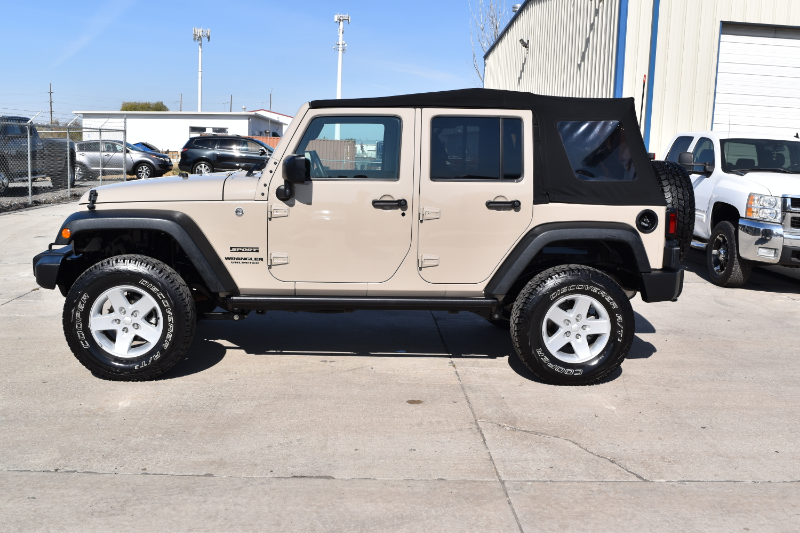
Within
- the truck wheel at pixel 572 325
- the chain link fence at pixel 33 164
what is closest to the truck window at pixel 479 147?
the truck wheel at pixel 572 325

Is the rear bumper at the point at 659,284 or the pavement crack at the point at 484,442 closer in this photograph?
the pavement crack at the point at 484,442

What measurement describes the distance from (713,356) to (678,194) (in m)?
1.47

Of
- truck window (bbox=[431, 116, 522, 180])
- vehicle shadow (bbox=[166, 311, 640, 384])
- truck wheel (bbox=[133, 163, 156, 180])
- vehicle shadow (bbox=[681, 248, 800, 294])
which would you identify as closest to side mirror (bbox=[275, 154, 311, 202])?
truck window (bbox=[431, 116, 522, 180])

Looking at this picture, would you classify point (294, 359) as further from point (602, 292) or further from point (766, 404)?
point (766, 404)

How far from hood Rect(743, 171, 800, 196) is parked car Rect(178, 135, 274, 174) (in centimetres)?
1862

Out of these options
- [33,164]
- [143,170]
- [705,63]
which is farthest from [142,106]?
[705,63]

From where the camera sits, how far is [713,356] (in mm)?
5855

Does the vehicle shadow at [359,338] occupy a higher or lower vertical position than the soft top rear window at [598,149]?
lower

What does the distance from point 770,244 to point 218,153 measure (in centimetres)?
2008

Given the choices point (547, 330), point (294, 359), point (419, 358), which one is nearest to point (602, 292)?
point (547, 330)

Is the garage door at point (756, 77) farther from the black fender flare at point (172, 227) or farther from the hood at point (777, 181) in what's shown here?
the black fender flare at point (172, 227)

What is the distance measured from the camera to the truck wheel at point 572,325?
190 inches

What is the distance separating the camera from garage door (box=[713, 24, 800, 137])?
565 inches

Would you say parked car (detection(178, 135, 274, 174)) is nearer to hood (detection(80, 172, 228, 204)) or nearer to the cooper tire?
the cooper tire
